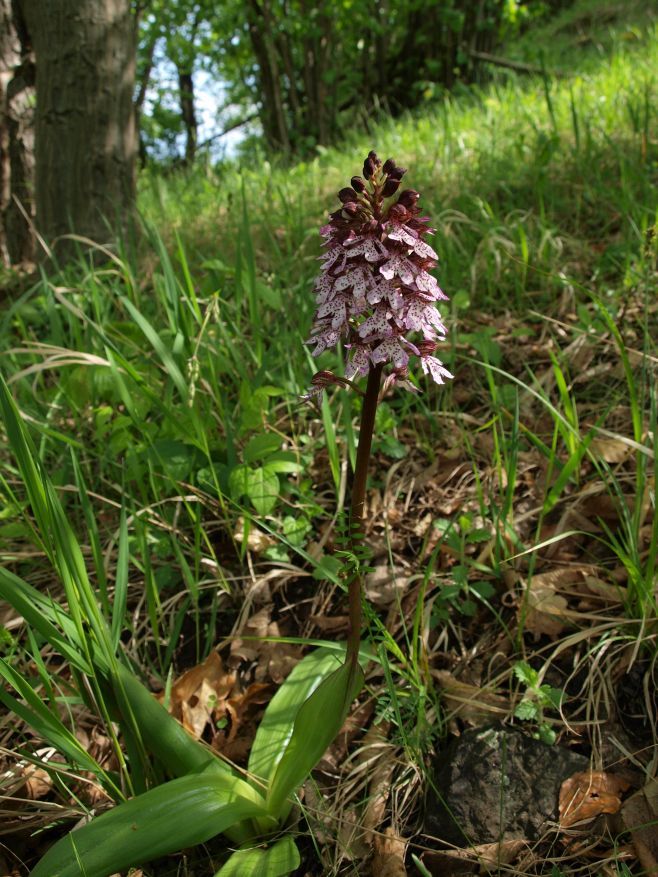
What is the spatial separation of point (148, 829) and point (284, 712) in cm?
51

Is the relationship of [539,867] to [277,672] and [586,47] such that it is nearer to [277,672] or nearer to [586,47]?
[277,672]

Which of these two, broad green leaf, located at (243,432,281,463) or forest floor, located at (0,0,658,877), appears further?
broad green leaf, located at (243,432,281,463)

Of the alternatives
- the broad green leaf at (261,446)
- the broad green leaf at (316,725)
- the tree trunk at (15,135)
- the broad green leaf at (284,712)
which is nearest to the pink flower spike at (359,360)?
the broad green leaf at (316,725)

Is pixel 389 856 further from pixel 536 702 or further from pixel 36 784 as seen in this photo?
pixel 36 784

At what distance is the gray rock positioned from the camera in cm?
151

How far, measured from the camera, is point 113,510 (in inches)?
99.4

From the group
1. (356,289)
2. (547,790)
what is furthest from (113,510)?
(547,790)

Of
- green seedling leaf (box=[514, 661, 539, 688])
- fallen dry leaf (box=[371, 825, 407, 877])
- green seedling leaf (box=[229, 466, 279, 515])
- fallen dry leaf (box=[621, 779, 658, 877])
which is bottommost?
fallen dry leaf (box=[371, 825, 407, 877])

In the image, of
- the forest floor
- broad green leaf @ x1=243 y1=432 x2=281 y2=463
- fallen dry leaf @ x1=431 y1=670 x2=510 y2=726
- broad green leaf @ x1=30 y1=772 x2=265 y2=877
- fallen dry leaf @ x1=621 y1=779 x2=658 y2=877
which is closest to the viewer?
broad green leaf @ x1=30 y1=772 x2=265 y2=877

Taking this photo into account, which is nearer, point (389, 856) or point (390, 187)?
point (390, 187)

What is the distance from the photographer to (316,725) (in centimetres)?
148

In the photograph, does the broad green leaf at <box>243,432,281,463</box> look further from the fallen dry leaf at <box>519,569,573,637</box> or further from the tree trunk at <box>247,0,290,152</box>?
the tree trunk at <box>247,0,290,152</box>

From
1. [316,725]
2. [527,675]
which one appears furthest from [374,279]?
[527,675]

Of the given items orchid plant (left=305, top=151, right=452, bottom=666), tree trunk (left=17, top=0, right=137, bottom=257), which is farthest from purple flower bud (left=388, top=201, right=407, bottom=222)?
tree trunk (left=17, top=0, right=137, bottom=257)
